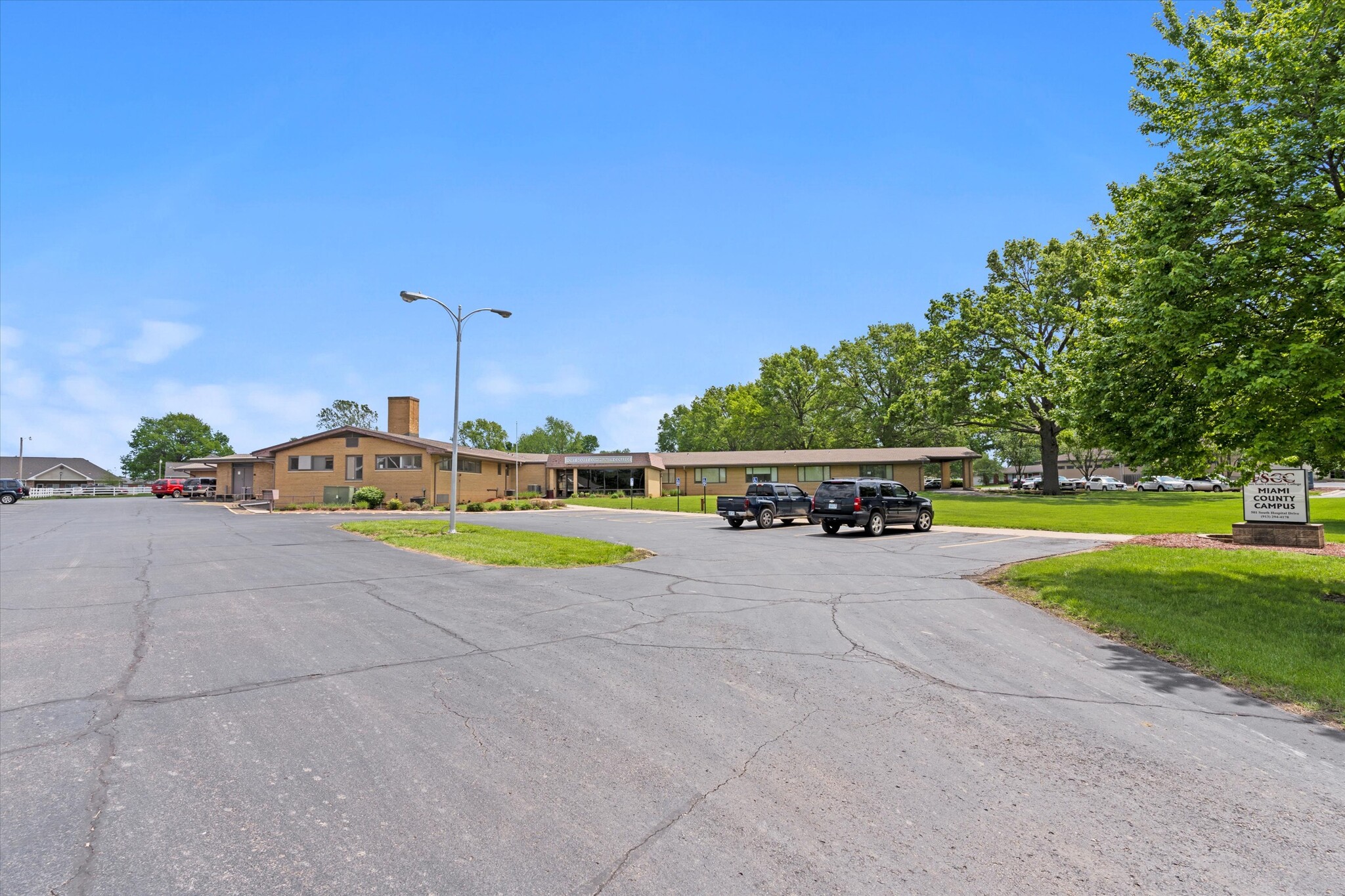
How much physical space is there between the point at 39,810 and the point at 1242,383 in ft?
39.7

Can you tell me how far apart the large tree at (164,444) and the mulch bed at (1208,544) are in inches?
5528

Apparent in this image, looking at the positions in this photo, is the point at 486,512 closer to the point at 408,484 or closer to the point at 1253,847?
the point at 408,484

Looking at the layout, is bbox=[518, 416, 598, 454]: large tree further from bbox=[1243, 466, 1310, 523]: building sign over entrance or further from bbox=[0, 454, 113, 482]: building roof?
bbox=[1243, 466, 1310, 523]: building sign over entrance

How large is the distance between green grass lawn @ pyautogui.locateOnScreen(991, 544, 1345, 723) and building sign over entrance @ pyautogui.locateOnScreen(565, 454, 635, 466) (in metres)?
43.4

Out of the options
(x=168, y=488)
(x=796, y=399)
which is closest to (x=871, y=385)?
(x=796, y=399)

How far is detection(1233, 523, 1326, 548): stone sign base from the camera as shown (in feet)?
51.2

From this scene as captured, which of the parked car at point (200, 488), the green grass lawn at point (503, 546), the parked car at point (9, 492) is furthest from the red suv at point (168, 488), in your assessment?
the green grass lawn at point (503, 546)

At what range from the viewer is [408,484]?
41.1 meters

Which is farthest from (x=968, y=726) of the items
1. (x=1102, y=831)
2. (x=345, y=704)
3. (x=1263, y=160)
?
(x=1263, y=160)

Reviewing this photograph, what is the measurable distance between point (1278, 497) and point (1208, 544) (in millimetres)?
2175

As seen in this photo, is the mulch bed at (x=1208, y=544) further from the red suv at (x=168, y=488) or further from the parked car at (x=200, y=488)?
the red suv at (x=168, y=488)

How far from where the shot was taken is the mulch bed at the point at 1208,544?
1451 centimetres

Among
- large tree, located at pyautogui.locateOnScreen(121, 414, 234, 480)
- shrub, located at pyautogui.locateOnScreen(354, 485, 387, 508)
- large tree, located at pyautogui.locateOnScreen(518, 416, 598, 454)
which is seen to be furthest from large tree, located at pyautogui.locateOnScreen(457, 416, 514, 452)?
shrub, located at pyautogui.locateOnScreen(354, 485, 387, 508)

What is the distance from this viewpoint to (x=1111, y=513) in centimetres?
2845
